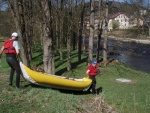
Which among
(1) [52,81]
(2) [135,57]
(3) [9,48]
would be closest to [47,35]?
(1) [52,81]

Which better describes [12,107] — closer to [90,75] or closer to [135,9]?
[90,75]

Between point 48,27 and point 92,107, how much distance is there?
21.4ft

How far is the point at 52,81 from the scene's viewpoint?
34.1ft

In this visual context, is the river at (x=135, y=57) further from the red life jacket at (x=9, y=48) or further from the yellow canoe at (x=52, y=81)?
the red life jacket at (x=9, y=48)

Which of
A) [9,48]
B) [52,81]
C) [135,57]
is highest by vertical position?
[9,48]

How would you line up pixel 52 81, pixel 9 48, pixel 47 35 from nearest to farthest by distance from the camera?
pixel 9 48, pixel 52 81, pixel 47 35

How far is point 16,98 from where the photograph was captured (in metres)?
8.82

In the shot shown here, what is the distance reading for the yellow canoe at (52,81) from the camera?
1005cm

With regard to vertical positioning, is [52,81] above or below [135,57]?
above

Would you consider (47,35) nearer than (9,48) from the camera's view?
No

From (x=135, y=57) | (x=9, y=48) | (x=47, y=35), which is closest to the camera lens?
(x=9, y=48)

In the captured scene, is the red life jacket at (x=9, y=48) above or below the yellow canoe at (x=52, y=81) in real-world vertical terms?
above

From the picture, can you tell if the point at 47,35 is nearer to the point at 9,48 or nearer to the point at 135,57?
the point at 9,48

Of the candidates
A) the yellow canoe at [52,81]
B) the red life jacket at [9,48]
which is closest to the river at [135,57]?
the yellow canoe at [52,81]
